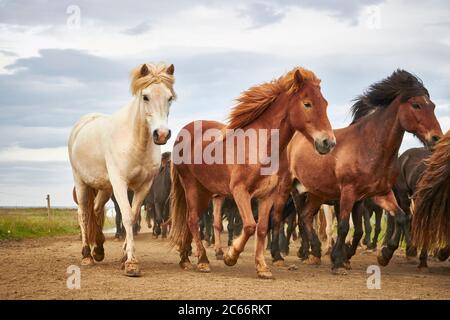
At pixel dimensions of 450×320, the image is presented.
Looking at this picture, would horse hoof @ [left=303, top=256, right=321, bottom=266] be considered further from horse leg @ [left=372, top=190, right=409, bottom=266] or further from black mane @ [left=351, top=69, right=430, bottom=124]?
black mane @ [left=351, top=69, right=430, bottom=124]

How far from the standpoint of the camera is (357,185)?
9.15 meters

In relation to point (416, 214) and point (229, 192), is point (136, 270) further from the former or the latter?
point (416, 214)

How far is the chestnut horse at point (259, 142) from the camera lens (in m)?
7.65

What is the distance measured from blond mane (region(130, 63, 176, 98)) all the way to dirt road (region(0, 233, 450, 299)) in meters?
2.40

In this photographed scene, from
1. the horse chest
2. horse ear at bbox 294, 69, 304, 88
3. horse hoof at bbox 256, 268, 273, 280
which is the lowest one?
horse hoof at bbox 256, 268, 273, 280

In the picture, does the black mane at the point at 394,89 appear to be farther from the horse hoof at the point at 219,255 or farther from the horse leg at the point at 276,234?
the horse hoof at the point at 219,255

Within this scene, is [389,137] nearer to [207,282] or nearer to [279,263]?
[279,263]

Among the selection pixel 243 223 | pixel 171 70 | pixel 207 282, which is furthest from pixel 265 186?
pixel 171 70

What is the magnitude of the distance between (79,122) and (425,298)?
6.37 meters

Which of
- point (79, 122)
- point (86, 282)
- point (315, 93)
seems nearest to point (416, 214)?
point (315, 93)

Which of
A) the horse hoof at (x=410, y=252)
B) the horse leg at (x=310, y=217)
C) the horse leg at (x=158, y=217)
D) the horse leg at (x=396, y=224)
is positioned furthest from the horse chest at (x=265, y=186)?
the horse leg at (x=158, y=217)

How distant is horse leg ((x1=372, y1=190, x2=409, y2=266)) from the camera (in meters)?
8.91

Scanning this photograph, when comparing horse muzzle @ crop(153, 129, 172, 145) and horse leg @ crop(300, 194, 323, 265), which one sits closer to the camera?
horse muzzle @ crop(153, 129, 172, 145)

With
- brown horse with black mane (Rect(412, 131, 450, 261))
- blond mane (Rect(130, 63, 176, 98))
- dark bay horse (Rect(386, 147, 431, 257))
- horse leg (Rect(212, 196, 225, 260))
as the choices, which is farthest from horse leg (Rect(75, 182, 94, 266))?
dark bay horse (Rect(386, 147, 431, 257))
